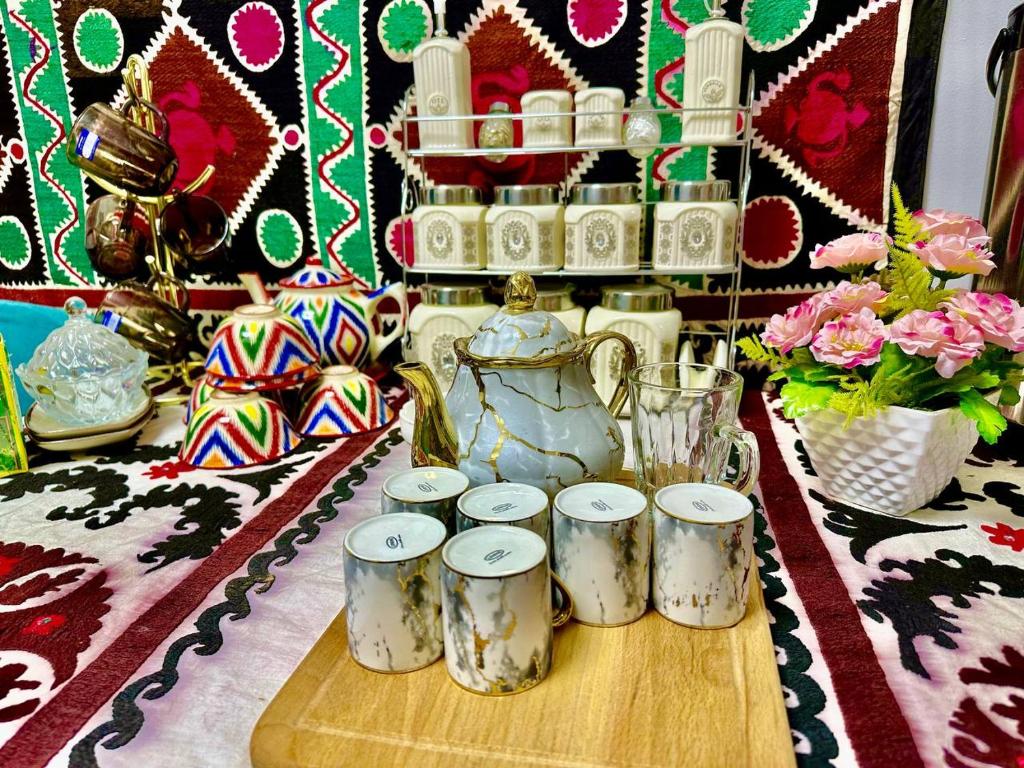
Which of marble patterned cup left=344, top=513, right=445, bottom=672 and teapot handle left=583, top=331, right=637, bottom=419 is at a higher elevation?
teapot handle left=583, top=331, right=637, bottom=419

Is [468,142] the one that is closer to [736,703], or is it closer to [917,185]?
[917,185]

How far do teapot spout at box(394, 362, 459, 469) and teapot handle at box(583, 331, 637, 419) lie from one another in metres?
0.13

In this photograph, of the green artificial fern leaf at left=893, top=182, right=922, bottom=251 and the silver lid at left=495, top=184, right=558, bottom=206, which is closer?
the green artificial fern leaf at left=893, top=182, right=922, bottom=251

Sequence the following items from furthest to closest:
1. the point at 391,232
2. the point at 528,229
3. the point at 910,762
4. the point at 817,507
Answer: the point at 391,232
the point at 528,229
the point at 817,507
the point at 910,762

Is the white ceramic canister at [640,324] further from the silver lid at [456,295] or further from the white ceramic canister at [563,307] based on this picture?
the silver lid at [456,295]

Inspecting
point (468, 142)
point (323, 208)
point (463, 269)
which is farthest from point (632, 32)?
point (323, 208)

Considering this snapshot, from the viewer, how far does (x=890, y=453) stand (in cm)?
70

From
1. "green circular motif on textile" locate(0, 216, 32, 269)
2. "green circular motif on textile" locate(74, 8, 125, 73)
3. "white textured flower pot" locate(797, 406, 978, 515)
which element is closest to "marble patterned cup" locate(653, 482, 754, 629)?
"white textured flower pot" locate(797, 406, 978, 515)

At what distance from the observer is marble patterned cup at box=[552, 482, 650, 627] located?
463 mm

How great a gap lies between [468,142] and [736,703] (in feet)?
2.96

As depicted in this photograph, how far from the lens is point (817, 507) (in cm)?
75

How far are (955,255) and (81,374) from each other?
41.3 inches

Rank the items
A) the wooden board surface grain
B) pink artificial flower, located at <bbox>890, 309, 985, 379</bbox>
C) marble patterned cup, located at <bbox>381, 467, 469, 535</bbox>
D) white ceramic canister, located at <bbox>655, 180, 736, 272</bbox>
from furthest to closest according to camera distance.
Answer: white ceramic canister, located at <bbox>655, 180, 736, 272</bbox>, pink artificial flower, located at <bbox>890, 309, 985, 379</bbox>, marble patterned cup, located at <bbox>381, 467, 469, 535</bbox>, the wooden board surface grain

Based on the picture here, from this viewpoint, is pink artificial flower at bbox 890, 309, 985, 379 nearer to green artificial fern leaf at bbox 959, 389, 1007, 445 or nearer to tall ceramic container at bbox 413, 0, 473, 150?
green artificial fern leaf at bbox 959, 389, 1007, 445
